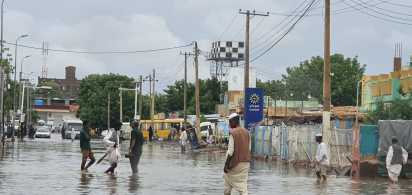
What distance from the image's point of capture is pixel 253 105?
43.6 metres

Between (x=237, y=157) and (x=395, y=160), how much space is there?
13028mm

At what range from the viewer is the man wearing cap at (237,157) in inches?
573

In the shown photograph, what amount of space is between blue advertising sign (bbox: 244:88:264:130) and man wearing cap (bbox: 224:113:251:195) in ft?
93.0

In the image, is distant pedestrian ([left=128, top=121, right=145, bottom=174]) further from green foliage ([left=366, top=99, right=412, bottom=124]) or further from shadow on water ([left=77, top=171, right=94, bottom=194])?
green foliage ([left=366, top=99, right=412, bottom=124])

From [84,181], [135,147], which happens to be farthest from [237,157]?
[135,147]

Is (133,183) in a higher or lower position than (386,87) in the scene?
lower

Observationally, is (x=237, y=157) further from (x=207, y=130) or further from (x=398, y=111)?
(x=207, y=130)

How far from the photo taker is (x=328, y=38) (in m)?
33.5

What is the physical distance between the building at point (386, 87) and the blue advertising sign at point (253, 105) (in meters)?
7.36

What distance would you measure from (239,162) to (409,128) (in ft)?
49.8

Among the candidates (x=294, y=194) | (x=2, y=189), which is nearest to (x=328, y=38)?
(x=294, y=194)

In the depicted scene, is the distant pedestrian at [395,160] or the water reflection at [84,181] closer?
the water reflection at [84,181]

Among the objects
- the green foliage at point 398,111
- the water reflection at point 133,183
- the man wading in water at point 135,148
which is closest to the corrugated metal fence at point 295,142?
the green foliage at point 398,111

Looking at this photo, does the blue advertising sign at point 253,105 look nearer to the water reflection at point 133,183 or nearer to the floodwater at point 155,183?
the floodwater at point 155,183
